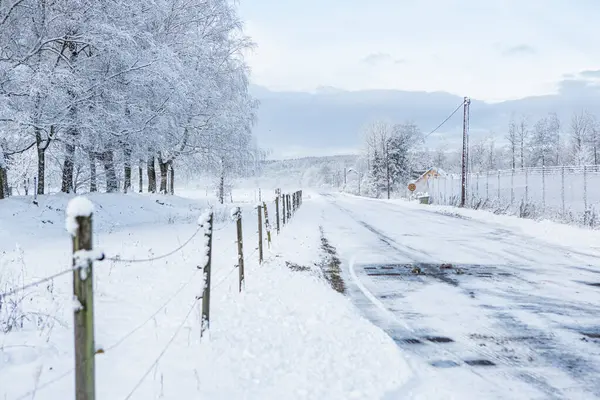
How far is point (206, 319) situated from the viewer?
16.4 feet

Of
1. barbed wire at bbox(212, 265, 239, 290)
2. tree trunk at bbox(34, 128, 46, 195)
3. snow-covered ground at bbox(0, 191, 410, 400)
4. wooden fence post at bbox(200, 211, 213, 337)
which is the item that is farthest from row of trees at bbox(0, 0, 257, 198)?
wooden fence post at bbox(200, 211, 213, 337)

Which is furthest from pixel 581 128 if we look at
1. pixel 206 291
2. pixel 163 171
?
pixel 206 291

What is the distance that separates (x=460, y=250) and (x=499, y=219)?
33.5 ft

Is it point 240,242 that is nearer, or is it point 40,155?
point 240,242

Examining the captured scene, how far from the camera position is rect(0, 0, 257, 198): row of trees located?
→ 12.3 m

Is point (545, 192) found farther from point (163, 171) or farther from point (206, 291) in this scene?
point (206, 291)

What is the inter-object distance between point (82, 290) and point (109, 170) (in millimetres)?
17239

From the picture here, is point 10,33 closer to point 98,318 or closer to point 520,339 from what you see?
point 98,318

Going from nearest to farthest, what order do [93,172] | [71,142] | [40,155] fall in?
[71,142] → [40,155] → [93,172]

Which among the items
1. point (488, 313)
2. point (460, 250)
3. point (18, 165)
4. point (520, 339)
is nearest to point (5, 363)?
point (520, 339)

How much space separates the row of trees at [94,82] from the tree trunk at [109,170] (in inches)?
1.6

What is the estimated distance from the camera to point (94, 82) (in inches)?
553

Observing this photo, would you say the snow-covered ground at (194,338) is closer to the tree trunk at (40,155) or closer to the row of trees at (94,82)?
the row of trees at (94,82)

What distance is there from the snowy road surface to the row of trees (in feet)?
27.9
